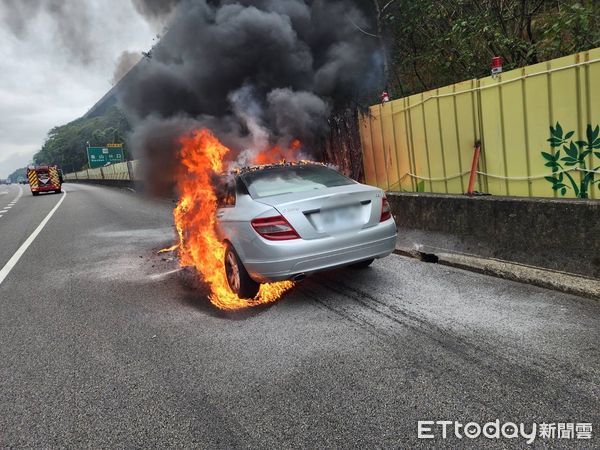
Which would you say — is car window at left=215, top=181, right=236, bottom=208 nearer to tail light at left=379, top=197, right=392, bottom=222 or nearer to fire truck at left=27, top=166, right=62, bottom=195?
tail light at left=379, top=197, right=392, bottom=222

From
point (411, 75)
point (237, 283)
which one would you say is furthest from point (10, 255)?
point (411, 75)

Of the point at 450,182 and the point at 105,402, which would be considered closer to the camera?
the point at 105,402

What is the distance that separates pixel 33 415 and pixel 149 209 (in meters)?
12.9

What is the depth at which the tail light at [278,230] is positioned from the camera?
4020 mm

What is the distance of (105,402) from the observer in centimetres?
284

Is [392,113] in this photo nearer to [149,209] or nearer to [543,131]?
[543,131]

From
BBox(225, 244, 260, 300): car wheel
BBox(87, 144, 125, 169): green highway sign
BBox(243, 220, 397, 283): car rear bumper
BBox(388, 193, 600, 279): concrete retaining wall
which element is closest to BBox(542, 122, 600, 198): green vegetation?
BBox(388, 193, 600, 279): concrete retaining wall

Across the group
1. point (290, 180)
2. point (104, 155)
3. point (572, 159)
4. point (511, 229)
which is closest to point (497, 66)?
point (572, 159)

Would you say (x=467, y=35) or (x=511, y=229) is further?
(x=467, y=35)

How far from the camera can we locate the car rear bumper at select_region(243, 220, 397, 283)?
13.1ft

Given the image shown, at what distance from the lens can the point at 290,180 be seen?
482cm

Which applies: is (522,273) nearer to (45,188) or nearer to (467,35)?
(467,35)

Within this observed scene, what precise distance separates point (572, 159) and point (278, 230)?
3.31 metres

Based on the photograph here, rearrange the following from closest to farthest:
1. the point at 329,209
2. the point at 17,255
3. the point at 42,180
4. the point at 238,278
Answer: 1. the point at 329,209
2. the point at 238,278
3. the point at 17,255
4. the point at 42,180
